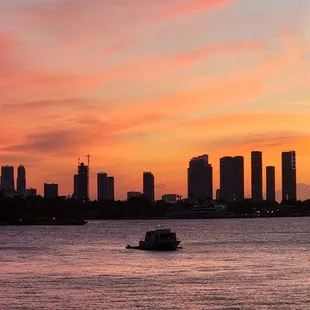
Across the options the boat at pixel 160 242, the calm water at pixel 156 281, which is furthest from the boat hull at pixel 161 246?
the calm water at pixel 156 281

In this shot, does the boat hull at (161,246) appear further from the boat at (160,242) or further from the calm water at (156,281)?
the calm water at (156,281)

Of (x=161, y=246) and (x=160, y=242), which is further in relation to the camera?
(x=160, y=242)

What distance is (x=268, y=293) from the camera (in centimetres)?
7281

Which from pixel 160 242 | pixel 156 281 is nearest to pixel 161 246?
pixel 160 242

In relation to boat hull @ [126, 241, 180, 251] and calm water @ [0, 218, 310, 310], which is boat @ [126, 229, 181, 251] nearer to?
boat hull @ [126, 241, 180, 251]

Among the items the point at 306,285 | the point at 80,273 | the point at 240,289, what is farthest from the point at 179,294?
the point at 80,273

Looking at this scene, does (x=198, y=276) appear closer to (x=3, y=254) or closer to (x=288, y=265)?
(x=288, y=265)

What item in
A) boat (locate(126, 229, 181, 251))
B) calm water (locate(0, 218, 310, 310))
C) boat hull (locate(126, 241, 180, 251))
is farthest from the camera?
boat (locate(126, 229, 181, 251))

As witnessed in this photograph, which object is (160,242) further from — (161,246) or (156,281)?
(156,281)

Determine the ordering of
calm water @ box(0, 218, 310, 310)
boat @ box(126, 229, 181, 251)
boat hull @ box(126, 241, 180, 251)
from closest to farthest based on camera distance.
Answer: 1. calm water @ box(0, 218, 310, 310)
2. boat hull @ box(126, 241, 180, 251)
3. boat @ box(126, 229, 181, 251)

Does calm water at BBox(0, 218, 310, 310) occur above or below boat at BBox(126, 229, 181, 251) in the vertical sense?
below

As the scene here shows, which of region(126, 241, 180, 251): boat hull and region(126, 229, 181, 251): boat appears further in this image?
region(126, 229, 181, 251): boat

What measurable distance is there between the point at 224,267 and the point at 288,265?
862cm

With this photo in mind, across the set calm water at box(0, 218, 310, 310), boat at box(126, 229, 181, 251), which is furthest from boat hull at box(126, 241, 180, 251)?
calm water at box(0, 218, 310, 310)
